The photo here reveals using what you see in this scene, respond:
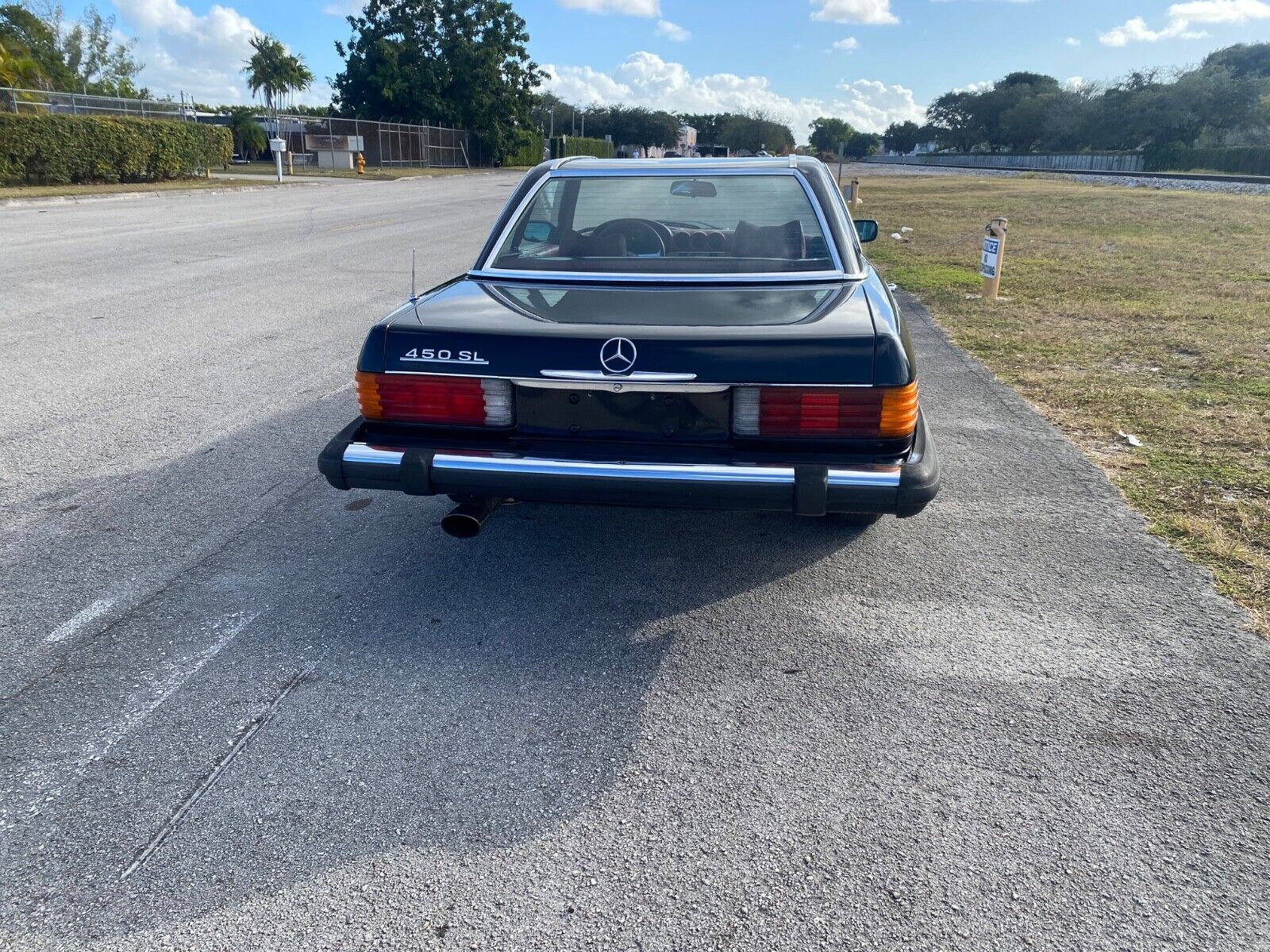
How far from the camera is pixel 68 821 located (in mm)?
2340

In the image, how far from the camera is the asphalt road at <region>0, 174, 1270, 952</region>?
6.99 ft

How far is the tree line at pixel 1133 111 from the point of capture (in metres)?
74.9

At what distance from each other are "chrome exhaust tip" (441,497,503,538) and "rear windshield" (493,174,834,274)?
3.88 ft

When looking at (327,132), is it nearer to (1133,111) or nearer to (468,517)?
(468,517)

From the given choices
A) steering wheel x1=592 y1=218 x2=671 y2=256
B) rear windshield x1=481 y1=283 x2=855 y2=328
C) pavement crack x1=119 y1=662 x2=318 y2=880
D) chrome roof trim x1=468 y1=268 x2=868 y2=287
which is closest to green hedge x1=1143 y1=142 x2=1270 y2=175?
steering wheel x1=592 y1=218 x2=671 y2=256

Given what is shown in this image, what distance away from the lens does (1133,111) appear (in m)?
82.4

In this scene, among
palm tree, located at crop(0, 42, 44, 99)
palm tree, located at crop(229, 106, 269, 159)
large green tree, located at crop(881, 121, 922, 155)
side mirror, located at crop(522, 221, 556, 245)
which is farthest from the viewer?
large green tree, located at crop(881, 121, 922, 155)

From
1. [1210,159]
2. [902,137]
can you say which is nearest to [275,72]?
[1210,159]

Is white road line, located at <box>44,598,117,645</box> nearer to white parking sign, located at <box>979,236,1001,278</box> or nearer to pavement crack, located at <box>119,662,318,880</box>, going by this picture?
pavement crack, located at <box>119,662,318,880</box>

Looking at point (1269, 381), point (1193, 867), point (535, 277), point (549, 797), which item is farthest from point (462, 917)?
point (1269, 381)

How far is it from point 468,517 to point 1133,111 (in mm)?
95879

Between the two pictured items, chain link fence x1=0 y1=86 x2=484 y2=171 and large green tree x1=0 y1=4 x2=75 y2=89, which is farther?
large green tree x1=0 y1=4 x2=75 y2=89

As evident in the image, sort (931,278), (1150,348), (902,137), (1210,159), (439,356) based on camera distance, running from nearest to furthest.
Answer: (439,356) < (1150,348) < (931,278) < (1210,159) < (902,137)

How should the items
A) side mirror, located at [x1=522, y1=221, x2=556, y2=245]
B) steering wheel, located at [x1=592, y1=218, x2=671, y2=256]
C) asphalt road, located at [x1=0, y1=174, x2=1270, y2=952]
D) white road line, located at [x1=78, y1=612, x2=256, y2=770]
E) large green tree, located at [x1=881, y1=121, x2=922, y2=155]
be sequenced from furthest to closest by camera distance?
large green tree, located at [x1=881, y1=121, x2=922, y2=155] < side mirror, located at [x1=522, y1=221, x2=556, y2=245] < steering wheel, located at [x1=592, y1=218, x2=671, y2=256] < white road line, located at [x1=78, y1=612, x2=256, y2=770] < asphalt road, located at [x1=0, y1=174, x2=1270, y2=952]
